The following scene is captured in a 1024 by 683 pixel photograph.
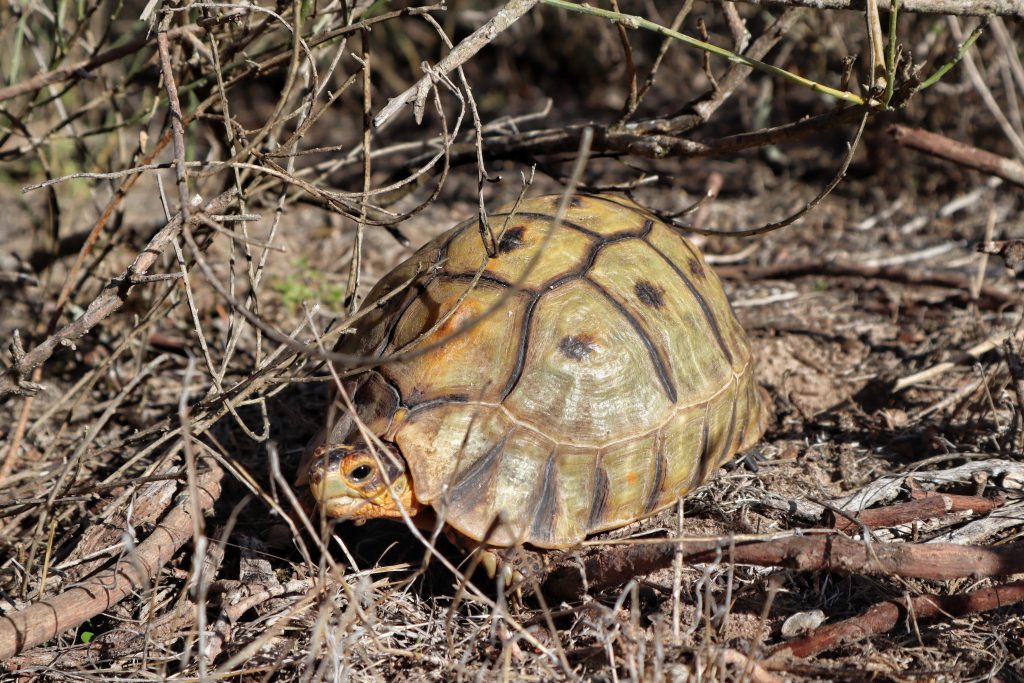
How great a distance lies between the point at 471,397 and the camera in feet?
7.89

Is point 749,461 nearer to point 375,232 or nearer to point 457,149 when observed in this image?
point 457,149

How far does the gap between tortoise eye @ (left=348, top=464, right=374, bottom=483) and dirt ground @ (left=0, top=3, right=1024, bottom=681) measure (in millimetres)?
177

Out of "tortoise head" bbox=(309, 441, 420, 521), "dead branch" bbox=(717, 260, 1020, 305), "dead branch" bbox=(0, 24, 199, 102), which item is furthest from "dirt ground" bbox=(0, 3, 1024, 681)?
"dead branch" bbox=(0, 24, 199, 102)

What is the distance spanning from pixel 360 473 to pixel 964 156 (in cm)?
262

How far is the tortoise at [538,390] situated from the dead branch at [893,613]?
603 mm

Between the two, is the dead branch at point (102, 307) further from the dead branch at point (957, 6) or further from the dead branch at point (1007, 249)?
the dead branch at point (1007, 249)

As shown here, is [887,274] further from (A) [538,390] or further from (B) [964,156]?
(A) [538,390]

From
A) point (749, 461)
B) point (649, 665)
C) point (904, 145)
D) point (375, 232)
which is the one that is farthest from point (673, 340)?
point (375, 232)

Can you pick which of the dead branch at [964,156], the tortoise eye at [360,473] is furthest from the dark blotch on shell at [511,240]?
the dead branch at [964,156]

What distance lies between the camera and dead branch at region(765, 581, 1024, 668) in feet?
6.98

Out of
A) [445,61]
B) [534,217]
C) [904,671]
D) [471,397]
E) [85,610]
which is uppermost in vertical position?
[445,61]

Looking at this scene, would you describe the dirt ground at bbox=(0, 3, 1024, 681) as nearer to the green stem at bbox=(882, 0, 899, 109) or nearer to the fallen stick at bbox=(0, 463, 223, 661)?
the fallen stick at bbox=(0, 463, 223, 661)

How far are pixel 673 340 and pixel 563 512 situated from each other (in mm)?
655

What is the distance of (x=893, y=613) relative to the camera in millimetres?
2176
